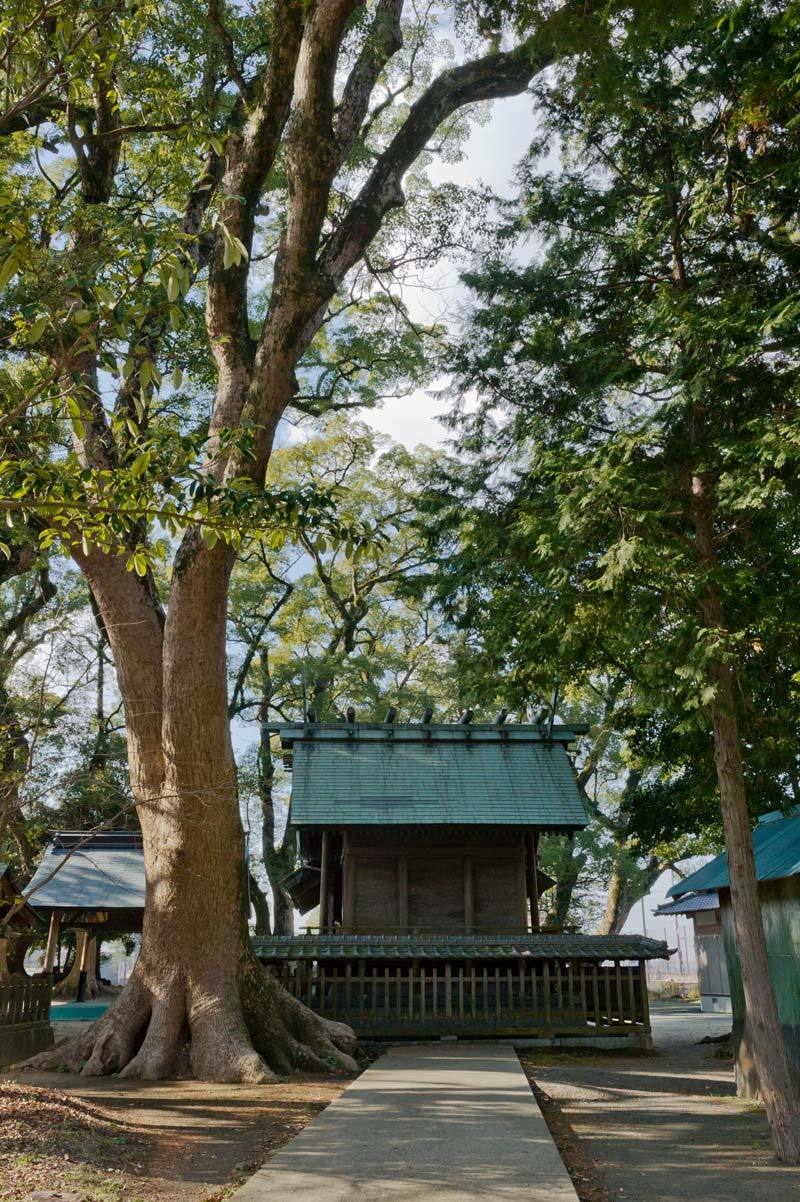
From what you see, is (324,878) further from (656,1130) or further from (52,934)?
(656,1130)

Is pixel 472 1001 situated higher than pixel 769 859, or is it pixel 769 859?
→ pixel 769 859

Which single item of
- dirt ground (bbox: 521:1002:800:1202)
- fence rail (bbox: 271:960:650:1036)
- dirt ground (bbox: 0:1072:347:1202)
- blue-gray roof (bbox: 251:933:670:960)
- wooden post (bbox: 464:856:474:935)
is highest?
wooden post (bbox: 464:856:474:935)

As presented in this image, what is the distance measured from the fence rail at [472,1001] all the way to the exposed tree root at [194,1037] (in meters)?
3.74

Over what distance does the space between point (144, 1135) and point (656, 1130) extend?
4647mm

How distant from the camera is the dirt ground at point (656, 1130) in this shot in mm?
6270

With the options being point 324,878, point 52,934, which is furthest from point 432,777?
point 52,934

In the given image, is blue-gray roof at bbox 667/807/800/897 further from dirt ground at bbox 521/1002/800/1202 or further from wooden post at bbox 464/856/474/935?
wooden post at bbox 464/856/474/935

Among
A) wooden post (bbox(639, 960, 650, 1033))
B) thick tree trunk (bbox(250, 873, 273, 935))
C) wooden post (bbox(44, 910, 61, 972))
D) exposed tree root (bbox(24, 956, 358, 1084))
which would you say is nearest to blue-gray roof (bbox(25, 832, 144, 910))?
wooden post (bbox(44, 910, 61, 972))

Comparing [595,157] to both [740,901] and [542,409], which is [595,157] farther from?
[740,901]

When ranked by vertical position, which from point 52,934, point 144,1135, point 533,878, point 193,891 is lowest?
point 144,1135

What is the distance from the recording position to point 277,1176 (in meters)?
5.14

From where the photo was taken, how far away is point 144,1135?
6871 millimetres

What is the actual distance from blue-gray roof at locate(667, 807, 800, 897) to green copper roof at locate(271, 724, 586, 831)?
315 centimetres

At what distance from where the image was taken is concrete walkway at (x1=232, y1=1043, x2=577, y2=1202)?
482 centimetres
